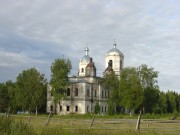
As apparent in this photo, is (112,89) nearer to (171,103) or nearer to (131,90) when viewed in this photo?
(131,90)

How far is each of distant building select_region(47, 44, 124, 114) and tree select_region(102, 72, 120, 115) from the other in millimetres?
3125

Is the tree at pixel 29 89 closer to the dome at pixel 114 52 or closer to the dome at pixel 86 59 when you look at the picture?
the dome at pixel 86 59

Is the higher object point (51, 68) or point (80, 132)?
point (51, 68)

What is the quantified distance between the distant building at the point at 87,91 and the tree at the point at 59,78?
219 inches

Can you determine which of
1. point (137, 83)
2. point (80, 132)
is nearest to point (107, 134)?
point (80, 132)

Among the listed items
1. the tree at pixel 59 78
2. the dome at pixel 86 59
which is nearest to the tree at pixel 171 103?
the dome at pixel 86 59

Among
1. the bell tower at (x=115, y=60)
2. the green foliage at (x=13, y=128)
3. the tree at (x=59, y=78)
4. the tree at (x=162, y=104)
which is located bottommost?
the green foliage at (x=13, y=128)

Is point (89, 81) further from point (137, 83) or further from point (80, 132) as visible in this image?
point (80, 132)

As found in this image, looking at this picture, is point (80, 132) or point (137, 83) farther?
point (137, 83)

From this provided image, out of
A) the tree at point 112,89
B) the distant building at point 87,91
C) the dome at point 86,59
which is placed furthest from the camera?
the dome at point 86,59

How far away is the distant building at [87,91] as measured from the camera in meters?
86.2

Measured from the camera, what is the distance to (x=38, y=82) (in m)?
83.9

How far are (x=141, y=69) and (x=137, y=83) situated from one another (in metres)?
4.26

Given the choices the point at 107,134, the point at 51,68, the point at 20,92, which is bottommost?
the point at 107,134
